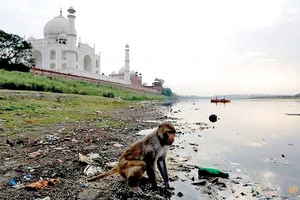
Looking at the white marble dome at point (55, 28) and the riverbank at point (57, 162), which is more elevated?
the white marble dome at point (55, 28)

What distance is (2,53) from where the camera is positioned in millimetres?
31547

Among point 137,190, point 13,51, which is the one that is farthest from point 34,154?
point 13,51

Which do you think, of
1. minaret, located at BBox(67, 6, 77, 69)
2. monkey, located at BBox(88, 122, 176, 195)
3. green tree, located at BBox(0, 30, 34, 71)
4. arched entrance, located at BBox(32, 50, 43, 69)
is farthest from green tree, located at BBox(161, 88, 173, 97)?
monkey, located at BBox(88, 122, 176, 195)

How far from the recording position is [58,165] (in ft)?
15.8

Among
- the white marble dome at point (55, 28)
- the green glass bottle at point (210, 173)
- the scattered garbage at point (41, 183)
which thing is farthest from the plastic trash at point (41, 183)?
the white marble dome at point (55, 28)

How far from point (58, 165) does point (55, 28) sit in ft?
181

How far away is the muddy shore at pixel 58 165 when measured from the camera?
3635 mm

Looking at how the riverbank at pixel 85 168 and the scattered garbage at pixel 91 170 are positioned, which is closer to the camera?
the riverbank at pixel 85 168

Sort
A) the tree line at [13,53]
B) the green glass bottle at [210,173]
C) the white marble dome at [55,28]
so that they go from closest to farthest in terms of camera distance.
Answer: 1. the green glass bottle at [210,173]
2. the tree line at [13,53]
3. the white marble dome at [55,28]

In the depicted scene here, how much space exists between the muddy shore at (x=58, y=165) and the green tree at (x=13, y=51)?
1036 inches

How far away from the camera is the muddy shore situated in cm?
363

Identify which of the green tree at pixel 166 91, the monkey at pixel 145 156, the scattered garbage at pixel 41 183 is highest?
the green tree at pixel 166 91

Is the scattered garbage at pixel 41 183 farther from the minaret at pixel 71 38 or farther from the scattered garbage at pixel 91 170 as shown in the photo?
the minaret at pixel 71 38

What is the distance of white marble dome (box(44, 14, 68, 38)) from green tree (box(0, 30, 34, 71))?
2092cm
